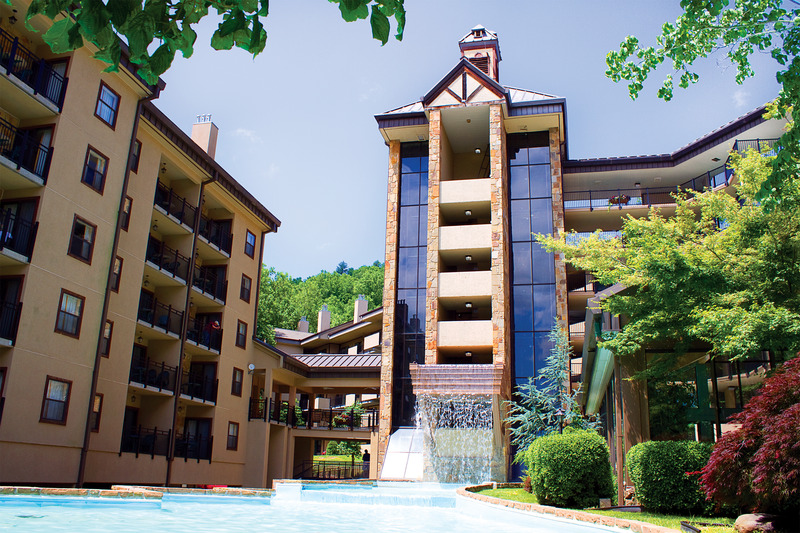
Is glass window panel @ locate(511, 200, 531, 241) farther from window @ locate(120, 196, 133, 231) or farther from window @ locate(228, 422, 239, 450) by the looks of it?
window @ locate(120, 196, 133, 231)

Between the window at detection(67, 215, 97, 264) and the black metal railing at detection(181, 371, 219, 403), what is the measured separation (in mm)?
9438

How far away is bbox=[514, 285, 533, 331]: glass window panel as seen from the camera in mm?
32344

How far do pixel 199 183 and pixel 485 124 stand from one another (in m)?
15.7

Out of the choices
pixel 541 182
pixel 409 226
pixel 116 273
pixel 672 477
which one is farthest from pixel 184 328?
pixel 672 477

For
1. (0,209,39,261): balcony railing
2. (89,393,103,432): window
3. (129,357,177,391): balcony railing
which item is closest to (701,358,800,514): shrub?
(0,209,39,261): balcony railing

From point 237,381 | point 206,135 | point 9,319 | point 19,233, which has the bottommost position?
point 237,381

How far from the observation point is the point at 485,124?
117 ft

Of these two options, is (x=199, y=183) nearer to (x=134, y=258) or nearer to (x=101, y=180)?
(x=134, y=258)

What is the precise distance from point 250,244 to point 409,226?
8705 mm

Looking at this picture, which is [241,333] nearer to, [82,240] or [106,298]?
[106,298]

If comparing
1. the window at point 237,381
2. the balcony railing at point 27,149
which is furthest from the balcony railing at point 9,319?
the window at point 237,381

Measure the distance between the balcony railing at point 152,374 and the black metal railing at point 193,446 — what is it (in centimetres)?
272

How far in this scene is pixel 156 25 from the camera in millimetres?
3979

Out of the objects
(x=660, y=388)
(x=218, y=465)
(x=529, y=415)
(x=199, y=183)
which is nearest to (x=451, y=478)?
(x=529, y=415)
